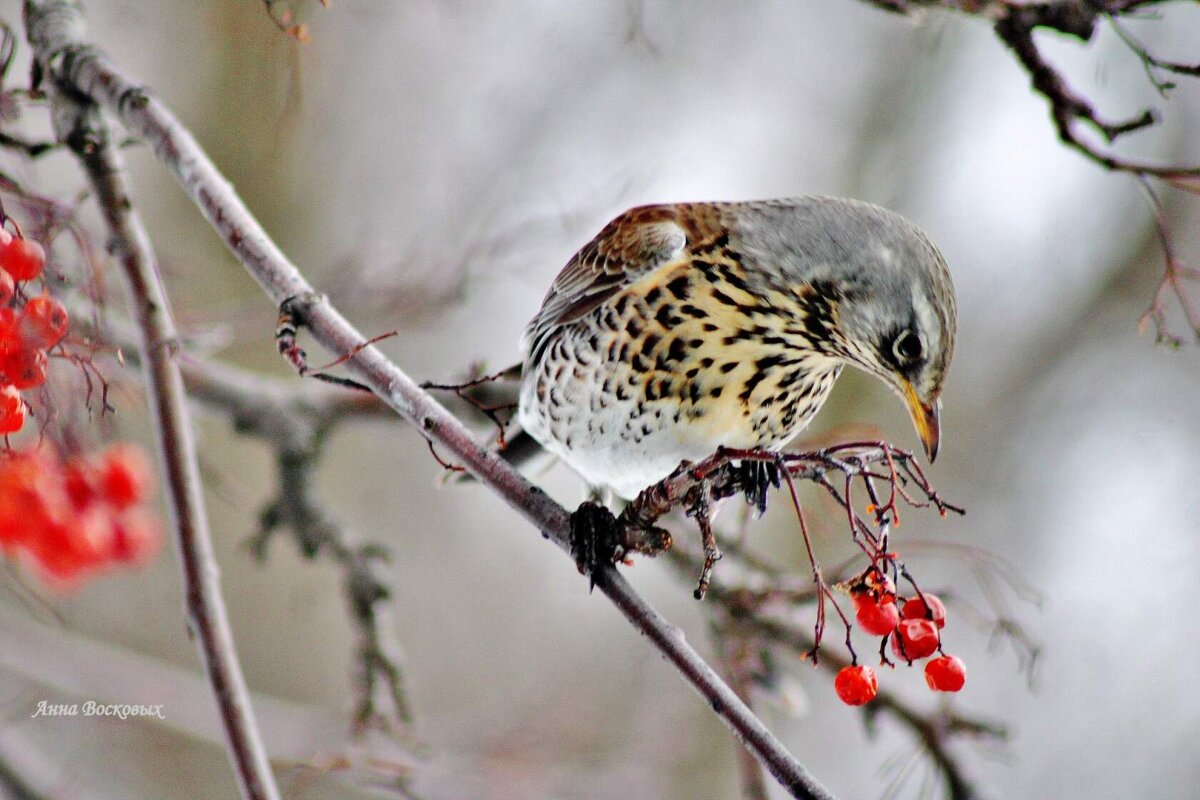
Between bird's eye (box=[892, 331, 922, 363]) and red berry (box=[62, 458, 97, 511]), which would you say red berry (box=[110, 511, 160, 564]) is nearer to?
red berry (box=[62, 458, 97, 511])

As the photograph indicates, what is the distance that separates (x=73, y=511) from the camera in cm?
215

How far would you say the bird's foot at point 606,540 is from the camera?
1.46 metres

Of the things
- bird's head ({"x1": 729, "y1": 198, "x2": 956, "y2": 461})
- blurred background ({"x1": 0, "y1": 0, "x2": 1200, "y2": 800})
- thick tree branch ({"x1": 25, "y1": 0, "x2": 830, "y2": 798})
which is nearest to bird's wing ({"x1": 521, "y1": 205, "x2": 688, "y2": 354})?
bird's head ({"x1": 729, "y1": 198, "x2": 956, "y2": 461})

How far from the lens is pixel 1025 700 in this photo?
229 inches

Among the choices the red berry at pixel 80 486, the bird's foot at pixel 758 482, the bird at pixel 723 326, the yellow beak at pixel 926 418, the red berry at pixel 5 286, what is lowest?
the yellow beak at pixel 926 418

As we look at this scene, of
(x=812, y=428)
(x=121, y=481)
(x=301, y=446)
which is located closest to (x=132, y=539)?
(x=121, y=481)

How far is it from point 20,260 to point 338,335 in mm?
389

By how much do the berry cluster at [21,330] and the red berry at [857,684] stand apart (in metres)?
1.04

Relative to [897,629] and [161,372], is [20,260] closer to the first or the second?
[161,372]

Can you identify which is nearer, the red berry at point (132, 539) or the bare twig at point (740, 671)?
the bare twig at point (740, 671)

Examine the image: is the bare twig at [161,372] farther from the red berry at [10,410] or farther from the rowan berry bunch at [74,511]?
the red berry at [10,410]

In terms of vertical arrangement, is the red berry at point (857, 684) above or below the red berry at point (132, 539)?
below

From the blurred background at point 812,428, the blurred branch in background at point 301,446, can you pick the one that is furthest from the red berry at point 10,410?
the blurred background at point 812,428

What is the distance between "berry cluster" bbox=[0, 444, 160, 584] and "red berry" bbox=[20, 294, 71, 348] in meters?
0.68
